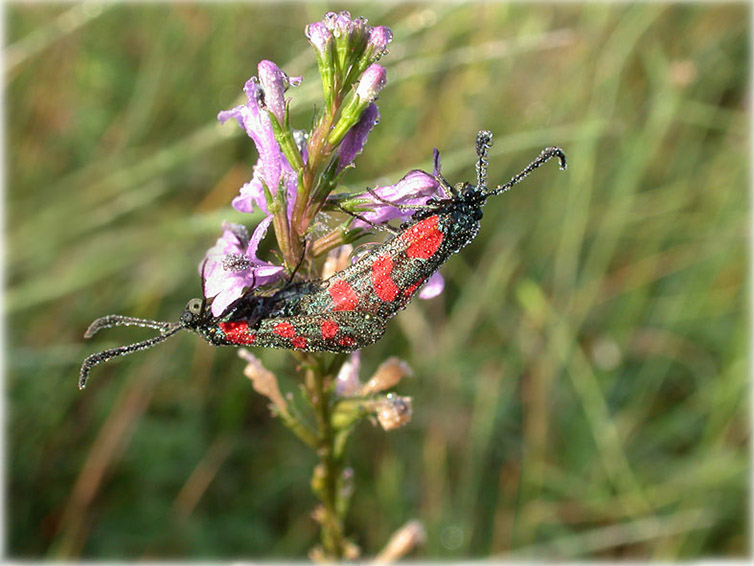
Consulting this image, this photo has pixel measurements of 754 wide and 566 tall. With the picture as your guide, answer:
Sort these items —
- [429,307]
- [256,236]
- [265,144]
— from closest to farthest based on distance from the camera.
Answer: [256,236] → [265,144] → [429,307]

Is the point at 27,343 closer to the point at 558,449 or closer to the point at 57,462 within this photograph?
the point at 57,462

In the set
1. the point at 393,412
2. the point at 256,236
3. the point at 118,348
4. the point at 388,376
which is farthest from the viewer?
the point at 388,376

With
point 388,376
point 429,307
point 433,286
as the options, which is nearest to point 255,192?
point 433,286

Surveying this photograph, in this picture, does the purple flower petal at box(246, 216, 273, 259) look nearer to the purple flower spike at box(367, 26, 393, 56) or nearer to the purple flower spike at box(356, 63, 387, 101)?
the purple flower spike at box(356, 63, 387, 101)

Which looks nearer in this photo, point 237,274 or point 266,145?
point 237,274

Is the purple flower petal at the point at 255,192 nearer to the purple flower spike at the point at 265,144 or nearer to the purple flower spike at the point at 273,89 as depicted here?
the purple flower spike at the point at 265,144

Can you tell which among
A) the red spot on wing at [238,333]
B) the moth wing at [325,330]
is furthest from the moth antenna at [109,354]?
the moth wing at [325,330]

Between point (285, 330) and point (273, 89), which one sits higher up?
point (273, 89)

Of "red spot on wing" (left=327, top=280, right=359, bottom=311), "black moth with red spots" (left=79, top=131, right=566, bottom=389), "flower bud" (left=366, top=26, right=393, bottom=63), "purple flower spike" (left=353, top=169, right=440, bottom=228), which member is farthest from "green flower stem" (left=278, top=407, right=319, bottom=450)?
"flower bud" (left=366, top=26, right=393, bottom=63)

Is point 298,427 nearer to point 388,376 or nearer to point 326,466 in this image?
point 326,466
